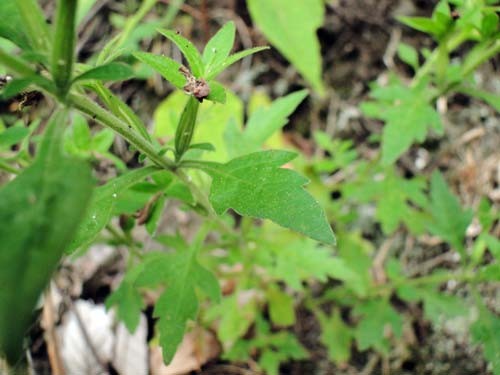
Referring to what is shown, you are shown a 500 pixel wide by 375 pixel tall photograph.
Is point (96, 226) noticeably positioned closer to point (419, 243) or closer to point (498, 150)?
point (419, 243)

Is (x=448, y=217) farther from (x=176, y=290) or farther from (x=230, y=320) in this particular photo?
(x=176, y=290)

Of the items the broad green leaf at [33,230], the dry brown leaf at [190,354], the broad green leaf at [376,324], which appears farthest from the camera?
the dry brown leaf at [190,354]

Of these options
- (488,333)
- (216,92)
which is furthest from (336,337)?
(216,92)

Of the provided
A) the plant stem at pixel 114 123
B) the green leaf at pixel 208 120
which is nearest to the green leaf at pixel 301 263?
the green leaf at pixel 208 120

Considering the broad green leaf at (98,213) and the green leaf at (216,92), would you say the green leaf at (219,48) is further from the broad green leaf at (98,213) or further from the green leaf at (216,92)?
the broad green leaf at (98,213)

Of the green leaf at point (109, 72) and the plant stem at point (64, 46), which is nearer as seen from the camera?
the plant stem at point (64, 46)

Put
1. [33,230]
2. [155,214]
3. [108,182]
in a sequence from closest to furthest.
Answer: [33,230]
[108,182]
[155,214]

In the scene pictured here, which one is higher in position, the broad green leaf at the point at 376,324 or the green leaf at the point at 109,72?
the green leaf at the point at 109,72
